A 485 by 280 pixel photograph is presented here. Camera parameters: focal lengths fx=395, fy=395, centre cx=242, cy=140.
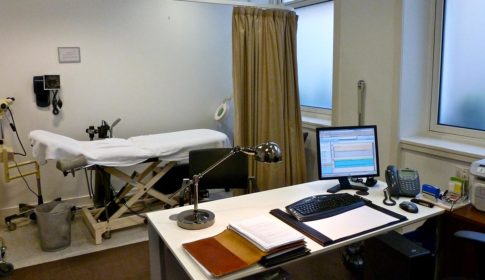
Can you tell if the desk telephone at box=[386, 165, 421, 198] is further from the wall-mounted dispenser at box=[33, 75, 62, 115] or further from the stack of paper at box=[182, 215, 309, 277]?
the wall-mounted dispenser at box=[33, 75, 62, 115]

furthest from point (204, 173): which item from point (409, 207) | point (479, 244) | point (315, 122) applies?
point (315, 122)

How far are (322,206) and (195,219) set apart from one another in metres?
0.68

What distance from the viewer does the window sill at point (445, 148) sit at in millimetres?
2547

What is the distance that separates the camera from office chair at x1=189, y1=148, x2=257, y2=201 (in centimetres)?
300

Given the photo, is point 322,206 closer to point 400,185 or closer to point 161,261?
point 400,185

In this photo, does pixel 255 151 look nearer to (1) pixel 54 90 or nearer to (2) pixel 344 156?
(2) pixel 344 156

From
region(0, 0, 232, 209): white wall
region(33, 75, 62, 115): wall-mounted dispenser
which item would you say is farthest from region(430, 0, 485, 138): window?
region(33, 75, 62, 115): wall-mounted dispenser

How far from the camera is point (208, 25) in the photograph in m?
4.55

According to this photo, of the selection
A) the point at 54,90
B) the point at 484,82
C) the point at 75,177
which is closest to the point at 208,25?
the point at 54,90

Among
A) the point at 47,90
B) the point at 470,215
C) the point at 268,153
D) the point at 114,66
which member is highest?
the point at 114,66

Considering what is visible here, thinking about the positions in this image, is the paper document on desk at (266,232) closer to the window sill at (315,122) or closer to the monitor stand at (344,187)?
the monitor stand at (344,187)

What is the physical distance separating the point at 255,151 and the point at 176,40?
9.26ft

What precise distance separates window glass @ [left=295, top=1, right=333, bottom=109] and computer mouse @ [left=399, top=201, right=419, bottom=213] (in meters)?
2.10

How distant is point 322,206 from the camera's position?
2.11 m
